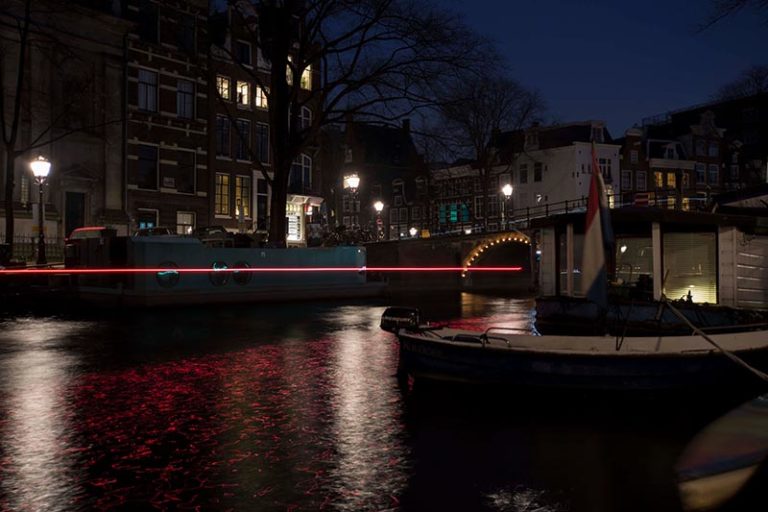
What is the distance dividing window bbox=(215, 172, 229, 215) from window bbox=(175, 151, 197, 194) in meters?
1.84

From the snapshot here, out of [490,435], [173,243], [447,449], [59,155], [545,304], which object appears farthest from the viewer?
[59,155]

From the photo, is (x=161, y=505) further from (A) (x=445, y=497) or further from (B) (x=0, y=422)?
(B) (x=0, y=422)

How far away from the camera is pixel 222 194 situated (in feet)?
137

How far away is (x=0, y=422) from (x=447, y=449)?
203 inches

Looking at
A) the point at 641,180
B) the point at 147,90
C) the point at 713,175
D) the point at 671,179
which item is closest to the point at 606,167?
the point at 641,180

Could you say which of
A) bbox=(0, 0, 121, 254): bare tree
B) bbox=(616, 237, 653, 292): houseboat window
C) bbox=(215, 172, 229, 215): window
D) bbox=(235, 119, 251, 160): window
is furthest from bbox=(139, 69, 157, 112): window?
bbox=(616, 237, 653, 292): houseboat window

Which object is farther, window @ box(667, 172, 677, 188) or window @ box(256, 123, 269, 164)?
window @ box(667, 172, 677, 188)

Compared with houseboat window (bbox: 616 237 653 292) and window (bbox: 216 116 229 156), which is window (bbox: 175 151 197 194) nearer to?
window (bbox: 216 116 229 156)

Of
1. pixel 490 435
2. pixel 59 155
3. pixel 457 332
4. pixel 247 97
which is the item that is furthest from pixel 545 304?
pixel 247 97

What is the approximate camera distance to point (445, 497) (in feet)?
19.2

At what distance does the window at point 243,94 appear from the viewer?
42750 millimetres

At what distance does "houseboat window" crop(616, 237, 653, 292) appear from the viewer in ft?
54.5

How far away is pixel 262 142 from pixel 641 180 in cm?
3925

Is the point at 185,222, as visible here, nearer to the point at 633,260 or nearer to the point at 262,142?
the point at 262,142
